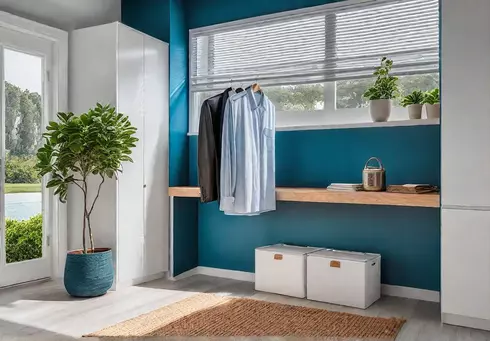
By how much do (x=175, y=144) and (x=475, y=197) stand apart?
104 inches

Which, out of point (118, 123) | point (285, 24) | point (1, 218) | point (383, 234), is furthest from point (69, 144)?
point (383, 234)

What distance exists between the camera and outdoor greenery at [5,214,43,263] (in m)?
3.85

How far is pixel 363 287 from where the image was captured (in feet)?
11.1

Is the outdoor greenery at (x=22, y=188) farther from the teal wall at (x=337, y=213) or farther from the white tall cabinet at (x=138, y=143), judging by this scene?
the teal wall at (x=337, y=213)

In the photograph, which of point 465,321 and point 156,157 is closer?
point 465,321

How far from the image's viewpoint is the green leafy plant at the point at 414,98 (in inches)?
140

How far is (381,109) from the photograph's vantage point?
3.63 m

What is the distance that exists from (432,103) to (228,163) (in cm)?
160

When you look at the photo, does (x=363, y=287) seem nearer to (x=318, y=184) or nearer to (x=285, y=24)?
(x=318, y=184)

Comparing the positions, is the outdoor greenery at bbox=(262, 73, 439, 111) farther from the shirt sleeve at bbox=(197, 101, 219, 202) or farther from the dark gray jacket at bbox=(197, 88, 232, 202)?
the shirt sleeve at bbox=(197, 101, 219, 202)

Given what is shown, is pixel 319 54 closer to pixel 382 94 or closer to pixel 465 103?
pixel 382 94

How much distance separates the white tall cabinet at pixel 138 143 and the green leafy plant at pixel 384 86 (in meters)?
1.88

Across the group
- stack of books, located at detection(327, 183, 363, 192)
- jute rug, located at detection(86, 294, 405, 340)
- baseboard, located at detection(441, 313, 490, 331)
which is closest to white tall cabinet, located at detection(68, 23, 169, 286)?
jute rug, located at detection(86, 294, 405, 340)

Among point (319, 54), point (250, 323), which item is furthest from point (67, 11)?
point (250, 323)
